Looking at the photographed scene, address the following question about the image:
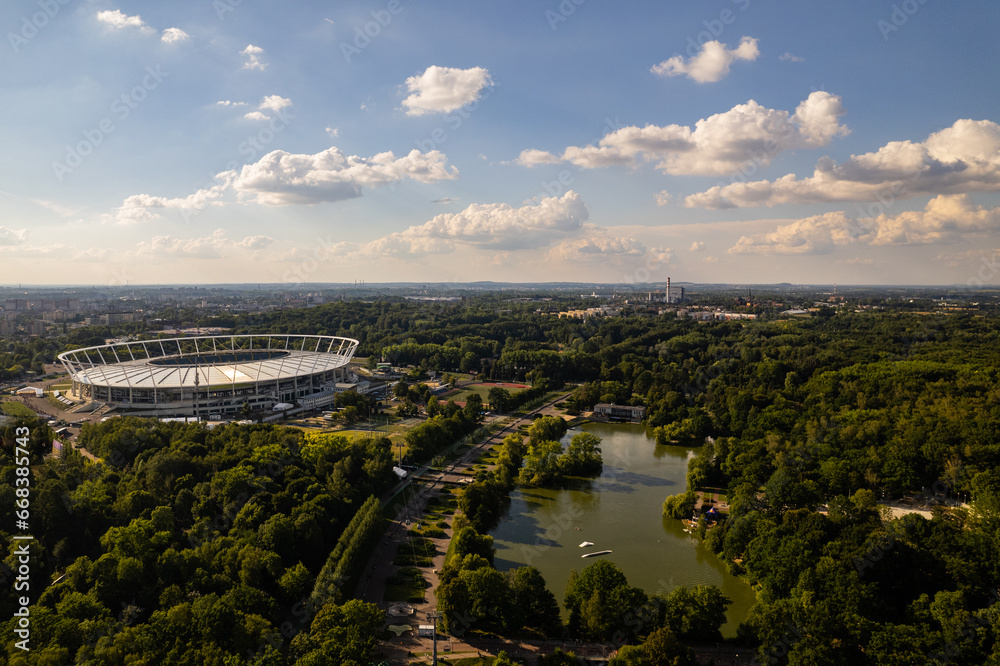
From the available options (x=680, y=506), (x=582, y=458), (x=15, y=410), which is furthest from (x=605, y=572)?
(x=15, y=410)

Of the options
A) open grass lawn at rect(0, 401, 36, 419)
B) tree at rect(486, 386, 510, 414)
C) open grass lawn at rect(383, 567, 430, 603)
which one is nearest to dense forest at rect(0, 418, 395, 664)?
open grass lawn at rect(383, 567, 430, 603)

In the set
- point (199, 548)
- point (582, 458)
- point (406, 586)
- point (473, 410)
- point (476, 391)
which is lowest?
point (406, 586)

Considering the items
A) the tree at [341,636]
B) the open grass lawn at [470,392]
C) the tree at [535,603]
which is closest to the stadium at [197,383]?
the open grass lawn at [470,392]

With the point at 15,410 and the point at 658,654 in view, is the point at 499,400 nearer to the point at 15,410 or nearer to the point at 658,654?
the point at 658,654

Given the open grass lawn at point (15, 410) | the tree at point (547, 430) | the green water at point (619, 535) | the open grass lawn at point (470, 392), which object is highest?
the open grass lawn at point (15, 410)

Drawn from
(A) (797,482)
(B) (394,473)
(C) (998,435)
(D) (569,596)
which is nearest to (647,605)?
(D) (569,596)

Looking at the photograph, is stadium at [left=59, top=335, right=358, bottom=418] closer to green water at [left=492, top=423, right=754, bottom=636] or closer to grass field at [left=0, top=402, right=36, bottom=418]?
grass field at [left=0, top=402, right=36, bottom=418]

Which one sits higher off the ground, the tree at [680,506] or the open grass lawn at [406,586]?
the tree at [680,506]

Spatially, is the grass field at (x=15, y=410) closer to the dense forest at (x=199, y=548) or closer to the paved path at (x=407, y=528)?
the dense forest at (x=199, y=548)
